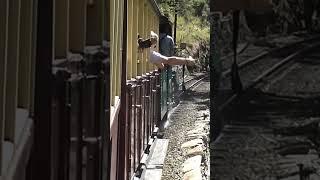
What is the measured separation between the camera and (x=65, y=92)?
295 centimetres

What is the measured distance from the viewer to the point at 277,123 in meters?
2.44

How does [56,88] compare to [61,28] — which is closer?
[56,88]

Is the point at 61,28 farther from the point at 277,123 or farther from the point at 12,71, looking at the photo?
the point at 277,123

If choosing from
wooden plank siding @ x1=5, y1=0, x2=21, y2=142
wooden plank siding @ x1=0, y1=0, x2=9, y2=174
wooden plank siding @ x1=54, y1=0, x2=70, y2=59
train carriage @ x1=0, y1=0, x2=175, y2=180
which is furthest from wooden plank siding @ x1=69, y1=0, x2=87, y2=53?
wooden plank siding @ x1=0, y1=0, x2=9, y2=174

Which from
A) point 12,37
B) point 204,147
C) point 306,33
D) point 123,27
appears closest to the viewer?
point 12,37

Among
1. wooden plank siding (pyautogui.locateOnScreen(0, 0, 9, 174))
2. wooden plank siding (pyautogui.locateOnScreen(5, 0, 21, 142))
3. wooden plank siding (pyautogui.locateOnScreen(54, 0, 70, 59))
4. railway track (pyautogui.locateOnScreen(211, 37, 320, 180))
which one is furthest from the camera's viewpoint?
wooden plank siding (pyautogui.locateOnScreen(54, 0, 70, 59))

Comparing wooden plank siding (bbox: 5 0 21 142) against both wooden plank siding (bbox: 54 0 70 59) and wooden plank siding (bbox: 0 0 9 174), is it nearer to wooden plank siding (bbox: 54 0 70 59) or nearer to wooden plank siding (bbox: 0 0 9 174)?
wooden plank siding (bbox: 0 0 9 174)

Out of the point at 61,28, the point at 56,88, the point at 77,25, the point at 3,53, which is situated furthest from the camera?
the point at 77,25

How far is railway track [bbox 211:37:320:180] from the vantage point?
2.43 meters

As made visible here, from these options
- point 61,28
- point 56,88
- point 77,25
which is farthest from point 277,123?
point 77,25

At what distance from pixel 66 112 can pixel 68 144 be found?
0.17 meters

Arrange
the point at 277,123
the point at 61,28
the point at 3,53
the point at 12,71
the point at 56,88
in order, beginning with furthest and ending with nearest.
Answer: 1. the point at 61,28
2. the point at 56,88
3. the point at 277,123
4. the point at 12,71
5. the point at 3,53

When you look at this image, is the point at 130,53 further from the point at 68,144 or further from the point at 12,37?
the point at 12,37

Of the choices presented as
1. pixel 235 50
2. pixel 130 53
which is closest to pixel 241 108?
pixel 235 50
